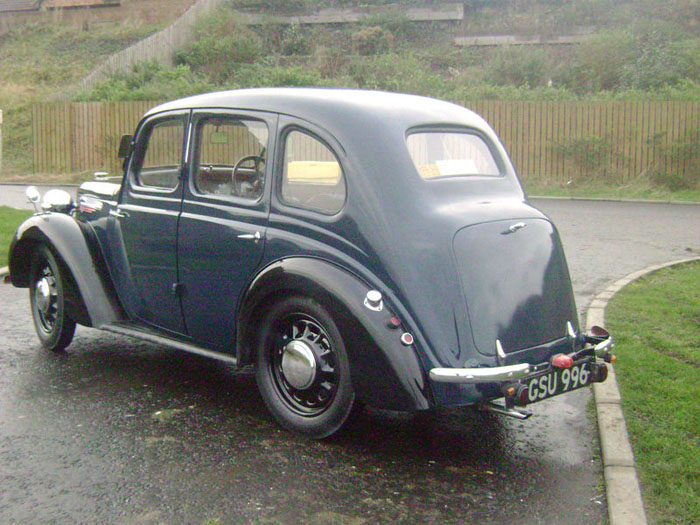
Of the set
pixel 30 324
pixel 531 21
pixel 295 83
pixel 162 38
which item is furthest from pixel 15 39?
pixel 30 324

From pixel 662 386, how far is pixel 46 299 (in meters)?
4.36

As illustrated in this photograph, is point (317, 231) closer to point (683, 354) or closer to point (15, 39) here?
point (683, 354)

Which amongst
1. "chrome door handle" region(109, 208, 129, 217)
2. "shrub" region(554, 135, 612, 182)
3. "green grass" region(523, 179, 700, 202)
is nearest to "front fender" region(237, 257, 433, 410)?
"chrome door handle" region(109, 208, 129, 217)

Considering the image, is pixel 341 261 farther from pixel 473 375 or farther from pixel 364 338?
pixel 473 375

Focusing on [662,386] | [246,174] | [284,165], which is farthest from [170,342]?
[662,386]

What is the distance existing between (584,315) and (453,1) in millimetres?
40955

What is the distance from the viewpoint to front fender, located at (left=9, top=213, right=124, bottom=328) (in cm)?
579

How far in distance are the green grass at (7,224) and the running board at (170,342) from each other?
434 cm

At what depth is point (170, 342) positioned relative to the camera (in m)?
5.37

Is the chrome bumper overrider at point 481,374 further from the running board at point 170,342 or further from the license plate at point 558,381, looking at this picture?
the running board at point 170,342

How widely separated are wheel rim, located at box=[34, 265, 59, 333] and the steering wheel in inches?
72.7

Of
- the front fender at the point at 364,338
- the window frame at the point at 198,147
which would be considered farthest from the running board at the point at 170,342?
the window frame at the point at 198,147

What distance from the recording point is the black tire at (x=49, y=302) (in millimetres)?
6012

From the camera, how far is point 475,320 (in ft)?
13.8
